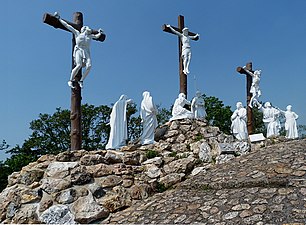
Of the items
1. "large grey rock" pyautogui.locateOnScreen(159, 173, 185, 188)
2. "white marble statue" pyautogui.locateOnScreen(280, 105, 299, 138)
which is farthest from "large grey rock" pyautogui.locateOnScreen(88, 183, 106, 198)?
"white marble statue" pyautogui.locateOnScreen(280, 105, 299, 138)

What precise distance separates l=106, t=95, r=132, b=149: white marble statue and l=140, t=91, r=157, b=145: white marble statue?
962mm

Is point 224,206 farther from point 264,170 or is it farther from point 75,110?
point 75,110

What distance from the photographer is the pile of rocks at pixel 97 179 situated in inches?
269

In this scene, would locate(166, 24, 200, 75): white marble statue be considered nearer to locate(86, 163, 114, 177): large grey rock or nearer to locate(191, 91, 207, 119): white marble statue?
locate(191, 91, 207, 119): white marble statue

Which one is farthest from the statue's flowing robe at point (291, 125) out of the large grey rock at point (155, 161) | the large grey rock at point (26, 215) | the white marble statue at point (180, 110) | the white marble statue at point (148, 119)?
the large grey rock at point (26, 215)

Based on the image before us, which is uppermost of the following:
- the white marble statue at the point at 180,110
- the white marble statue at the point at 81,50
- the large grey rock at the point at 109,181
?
the white marble statue at the point at 81,50

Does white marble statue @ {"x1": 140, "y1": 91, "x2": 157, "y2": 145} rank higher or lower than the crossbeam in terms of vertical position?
lower

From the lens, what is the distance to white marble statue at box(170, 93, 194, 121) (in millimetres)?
11445

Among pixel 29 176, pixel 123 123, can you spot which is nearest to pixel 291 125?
pixel 123 123

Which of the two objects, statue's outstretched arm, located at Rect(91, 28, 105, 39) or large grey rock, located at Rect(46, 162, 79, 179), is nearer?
large grey rock, located at Rect(46, 162, 79, 179)

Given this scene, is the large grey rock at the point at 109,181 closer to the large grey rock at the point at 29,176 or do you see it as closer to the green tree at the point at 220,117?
the large grey rock at the point at 29,176

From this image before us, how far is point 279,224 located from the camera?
5.13m

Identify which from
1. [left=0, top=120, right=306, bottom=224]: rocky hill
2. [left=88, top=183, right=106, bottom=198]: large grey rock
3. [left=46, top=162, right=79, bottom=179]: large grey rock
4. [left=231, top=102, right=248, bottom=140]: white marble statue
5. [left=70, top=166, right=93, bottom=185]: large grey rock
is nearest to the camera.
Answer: [left=0, top=120, right=306, bottom=224]: rocky hill

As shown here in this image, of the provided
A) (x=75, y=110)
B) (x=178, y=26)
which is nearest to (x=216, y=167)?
(x=75, y=110)
